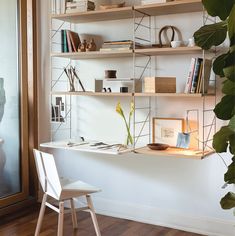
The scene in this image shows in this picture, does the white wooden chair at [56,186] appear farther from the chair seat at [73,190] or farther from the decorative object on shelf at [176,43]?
the decorative object on shelf at [176,43]

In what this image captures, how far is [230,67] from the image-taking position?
105 centimetres

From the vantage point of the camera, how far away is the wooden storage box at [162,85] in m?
3.03

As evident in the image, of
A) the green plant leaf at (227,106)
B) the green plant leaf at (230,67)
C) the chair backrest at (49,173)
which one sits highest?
the green plant leaf at (230,67)

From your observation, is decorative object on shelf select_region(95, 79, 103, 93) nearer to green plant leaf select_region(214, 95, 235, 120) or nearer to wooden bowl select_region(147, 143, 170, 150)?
wooden bowl select_region(147, 143, 170, 150)

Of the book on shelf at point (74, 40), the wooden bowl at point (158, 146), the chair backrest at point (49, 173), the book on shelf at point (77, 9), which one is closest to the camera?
the chair backrest at point (49, 173)

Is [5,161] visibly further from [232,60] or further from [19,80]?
[232,60]

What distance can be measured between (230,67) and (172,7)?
6.72ft

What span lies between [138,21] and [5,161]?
181cm

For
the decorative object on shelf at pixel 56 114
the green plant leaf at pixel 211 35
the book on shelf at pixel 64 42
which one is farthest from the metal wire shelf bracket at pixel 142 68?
the green plant leaf at pixel 211 35

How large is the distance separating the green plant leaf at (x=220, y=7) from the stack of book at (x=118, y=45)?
6.83 feet

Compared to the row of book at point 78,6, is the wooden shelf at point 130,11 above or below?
below

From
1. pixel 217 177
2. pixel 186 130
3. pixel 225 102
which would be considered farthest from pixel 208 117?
pixel 225 102

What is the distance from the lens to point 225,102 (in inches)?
43.3

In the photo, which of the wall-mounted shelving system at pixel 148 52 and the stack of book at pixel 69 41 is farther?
the stack of book at pixel 69 41
